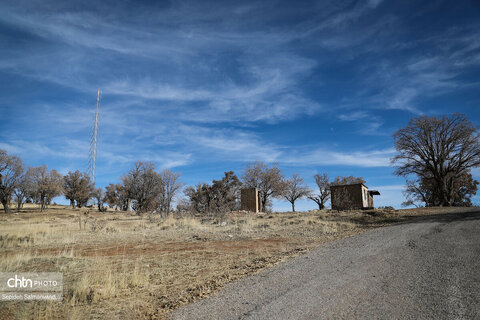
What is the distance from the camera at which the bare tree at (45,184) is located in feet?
160

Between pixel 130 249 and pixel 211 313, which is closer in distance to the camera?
pixel 211 313

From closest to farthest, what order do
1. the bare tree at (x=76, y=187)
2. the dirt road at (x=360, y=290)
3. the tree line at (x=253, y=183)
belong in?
the dirt road at (x=360, y=290)
the tree line at (x=253, y=183)
the bare tree at (x=76, y=187)

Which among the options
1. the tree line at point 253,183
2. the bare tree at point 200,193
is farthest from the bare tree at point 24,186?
the bare tree at point 200,193

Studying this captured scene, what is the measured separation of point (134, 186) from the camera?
3981 cm

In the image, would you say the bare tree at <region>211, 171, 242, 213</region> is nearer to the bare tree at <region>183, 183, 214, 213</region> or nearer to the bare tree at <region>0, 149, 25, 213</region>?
the bare tree at <region>183, 183, 214, 213</region>

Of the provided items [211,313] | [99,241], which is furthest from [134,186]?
[211,313]

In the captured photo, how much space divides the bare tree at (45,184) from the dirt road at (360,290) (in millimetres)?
56644

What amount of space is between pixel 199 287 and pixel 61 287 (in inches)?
116

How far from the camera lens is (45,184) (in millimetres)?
50375

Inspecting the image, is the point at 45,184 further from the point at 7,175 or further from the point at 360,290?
the point at 360,290

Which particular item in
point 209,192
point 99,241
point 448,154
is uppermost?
point 448,154

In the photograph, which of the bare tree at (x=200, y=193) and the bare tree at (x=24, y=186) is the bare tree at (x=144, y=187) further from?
the bare tree at (x=24, y=186)

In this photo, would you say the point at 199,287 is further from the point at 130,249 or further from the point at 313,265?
the point at 130,249

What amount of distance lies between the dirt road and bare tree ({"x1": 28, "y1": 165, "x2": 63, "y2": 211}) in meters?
56.6
